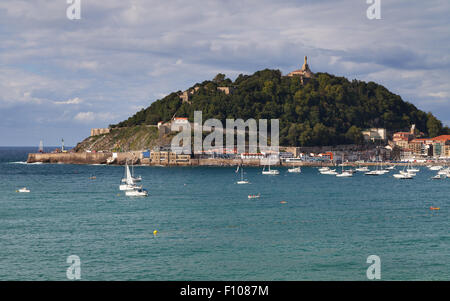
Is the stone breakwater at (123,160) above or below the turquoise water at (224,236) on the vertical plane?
above

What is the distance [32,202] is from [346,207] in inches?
1463

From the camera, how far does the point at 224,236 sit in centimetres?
4125

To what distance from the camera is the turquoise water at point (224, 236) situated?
102ft

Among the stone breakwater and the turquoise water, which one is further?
the stone breakwater

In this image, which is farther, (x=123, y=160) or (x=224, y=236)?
(x=123, y=160)

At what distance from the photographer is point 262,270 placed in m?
31.0

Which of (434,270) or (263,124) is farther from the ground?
(263,124)

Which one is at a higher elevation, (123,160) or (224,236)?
(123,160)

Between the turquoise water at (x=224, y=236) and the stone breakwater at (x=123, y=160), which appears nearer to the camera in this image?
the turquoise water at (x=224, y=236)

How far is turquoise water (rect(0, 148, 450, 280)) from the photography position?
31.2 metres

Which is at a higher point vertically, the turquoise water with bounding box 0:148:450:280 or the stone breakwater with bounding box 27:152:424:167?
the stone breakwater with bounding box 27:152:424:167
